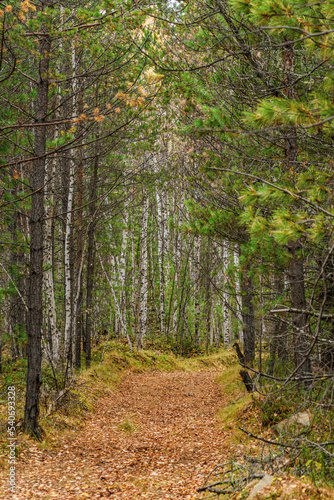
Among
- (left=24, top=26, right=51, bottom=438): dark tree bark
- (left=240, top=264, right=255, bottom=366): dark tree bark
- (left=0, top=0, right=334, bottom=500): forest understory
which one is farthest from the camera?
(left=240, top=264, right=255, bottom=366): dark tree bark

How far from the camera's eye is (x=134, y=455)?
20.7ft

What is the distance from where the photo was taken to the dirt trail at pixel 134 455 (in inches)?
190

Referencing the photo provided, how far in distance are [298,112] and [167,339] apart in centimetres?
1585

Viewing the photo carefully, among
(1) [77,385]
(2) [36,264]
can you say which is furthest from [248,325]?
(2) [36,264]

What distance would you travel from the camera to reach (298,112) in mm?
3328

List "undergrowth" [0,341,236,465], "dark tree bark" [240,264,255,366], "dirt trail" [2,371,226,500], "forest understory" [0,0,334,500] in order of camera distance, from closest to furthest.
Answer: "forest understory" [0,0,334,500] → "dirt trail" [2,371,226,500] → "undergrowth" [0,341,236,465] → "dark tree bark" [240,264,255,366]

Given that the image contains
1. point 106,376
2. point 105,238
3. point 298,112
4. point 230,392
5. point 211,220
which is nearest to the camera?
point 298,112

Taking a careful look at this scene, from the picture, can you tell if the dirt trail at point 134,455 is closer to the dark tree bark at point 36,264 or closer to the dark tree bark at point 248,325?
the dark tree bark at point 36,264

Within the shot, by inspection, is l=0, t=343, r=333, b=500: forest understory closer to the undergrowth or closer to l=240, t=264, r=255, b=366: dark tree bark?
the undergrowth

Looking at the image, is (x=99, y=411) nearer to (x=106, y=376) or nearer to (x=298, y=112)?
(x=106, y=376)

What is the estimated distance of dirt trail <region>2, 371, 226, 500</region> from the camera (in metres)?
4.82

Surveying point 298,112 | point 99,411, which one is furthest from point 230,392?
point 298,112

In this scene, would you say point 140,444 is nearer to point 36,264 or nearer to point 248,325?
point 36,264

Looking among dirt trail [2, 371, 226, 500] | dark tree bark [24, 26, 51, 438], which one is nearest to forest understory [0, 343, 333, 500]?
dirt trail [2, 371, 226, 500]
